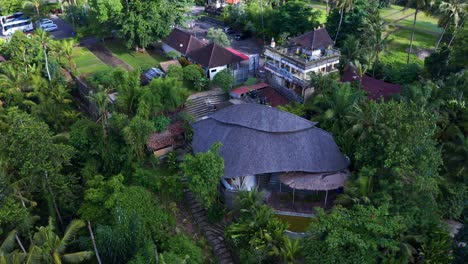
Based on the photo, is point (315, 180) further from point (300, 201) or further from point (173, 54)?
point (173, 54)

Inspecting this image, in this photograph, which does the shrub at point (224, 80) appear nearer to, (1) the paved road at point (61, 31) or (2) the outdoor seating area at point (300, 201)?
(2) the outdoor seating area at point (300, 201)

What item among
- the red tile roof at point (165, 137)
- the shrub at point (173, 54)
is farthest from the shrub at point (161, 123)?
the shrub at point (173, 54)

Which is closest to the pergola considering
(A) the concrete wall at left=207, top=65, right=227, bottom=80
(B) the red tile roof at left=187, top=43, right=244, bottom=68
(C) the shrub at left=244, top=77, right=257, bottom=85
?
(C) the shrub at left=244, top=77, right=257, bottom=85

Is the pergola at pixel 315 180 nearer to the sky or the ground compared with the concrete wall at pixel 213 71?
nearer to the ground

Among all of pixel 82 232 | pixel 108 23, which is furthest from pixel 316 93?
pixel 108 23

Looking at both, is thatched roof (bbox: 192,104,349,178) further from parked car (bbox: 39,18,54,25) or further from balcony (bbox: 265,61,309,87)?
parked car (bbox: 39,18,54,25)
